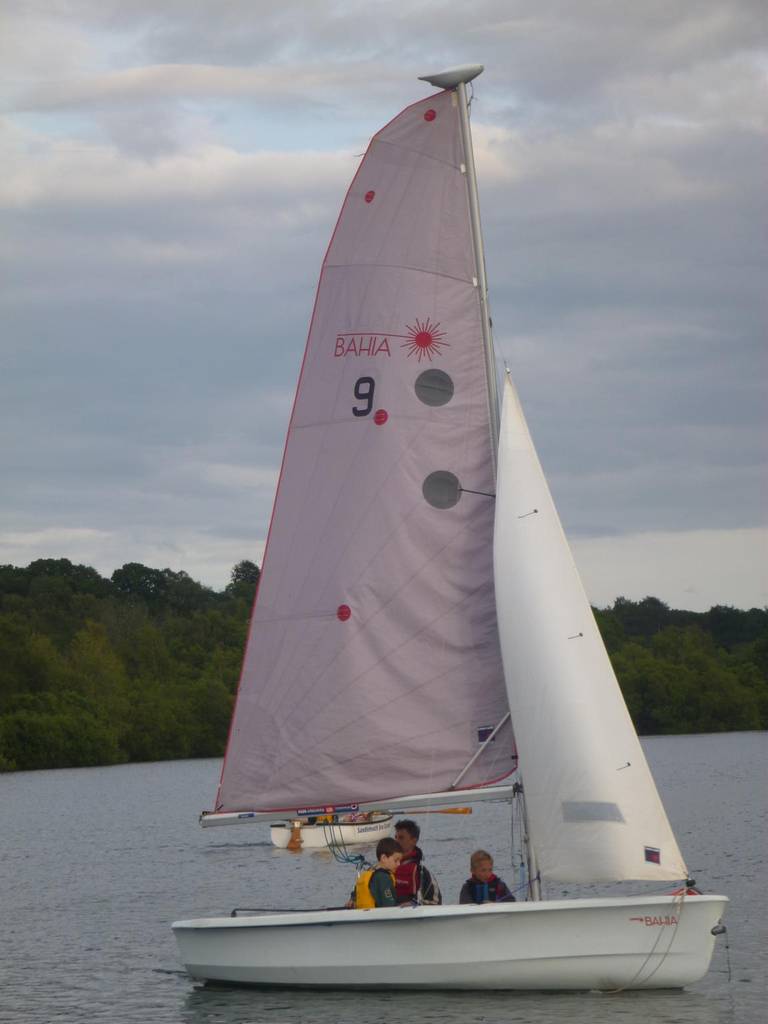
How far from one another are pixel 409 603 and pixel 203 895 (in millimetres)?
17576

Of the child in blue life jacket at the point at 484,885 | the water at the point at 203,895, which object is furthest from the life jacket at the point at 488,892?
the water at the point at 203,895

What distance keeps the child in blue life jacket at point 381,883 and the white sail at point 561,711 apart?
1.44 m

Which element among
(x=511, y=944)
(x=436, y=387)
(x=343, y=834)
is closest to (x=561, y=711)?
(x=511, y=944)

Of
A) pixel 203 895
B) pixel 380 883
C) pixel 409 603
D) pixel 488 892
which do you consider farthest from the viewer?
pixel 203 895

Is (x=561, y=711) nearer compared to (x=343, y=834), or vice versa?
(x=561, y=711)

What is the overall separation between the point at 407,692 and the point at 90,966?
8.84 meters

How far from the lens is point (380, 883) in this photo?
16484 millimetres

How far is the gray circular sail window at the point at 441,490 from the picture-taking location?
17188 millimetres

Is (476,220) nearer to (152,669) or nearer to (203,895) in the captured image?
(203,895)

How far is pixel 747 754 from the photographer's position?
83750 mm

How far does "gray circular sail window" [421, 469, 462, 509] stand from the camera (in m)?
17.2

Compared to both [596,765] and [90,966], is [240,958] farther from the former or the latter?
[90,966]

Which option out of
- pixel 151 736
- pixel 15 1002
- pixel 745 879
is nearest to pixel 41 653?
pixel 151 736

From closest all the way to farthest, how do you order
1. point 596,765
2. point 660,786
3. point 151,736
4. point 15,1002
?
point 596,765 < point 15,1002 < point 660,786 < point 151,736
